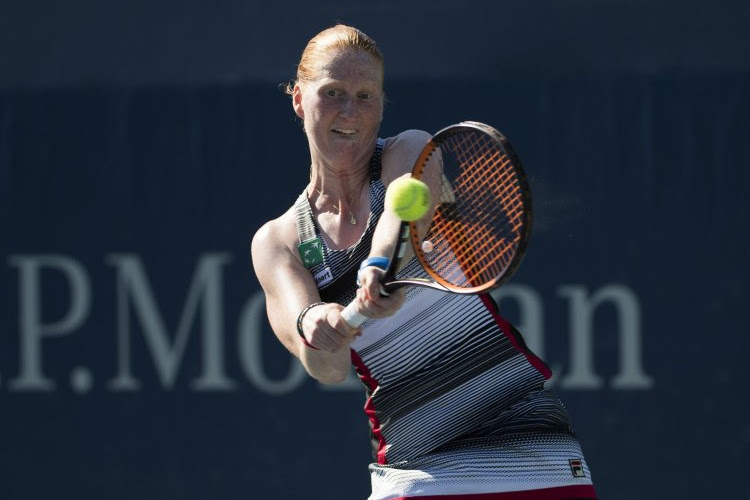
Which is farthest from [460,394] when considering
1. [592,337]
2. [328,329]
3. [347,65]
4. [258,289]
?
[258,289]

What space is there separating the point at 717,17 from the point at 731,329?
1152 mm

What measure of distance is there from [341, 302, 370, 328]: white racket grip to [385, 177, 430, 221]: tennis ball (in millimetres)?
207

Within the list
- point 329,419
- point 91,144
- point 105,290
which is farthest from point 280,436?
point 91,144

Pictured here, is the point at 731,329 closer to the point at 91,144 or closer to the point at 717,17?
the point at 717,17

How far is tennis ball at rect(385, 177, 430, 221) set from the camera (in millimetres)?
2592

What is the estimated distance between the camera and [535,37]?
496 cm

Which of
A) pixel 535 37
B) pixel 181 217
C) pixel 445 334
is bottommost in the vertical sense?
pixel 445 334

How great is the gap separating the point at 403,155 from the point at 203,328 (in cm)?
230

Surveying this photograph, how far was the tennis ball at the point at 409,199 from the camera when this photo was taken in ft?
8.50

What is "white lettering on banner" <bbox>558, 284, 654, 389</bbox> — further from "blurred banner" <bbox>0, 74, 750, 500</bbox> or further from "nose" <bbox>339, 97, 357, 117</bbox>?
"nose" <bbox>339, 97, 357, 117</bbox>

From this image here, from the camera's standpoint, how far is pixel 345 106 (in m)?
2.89

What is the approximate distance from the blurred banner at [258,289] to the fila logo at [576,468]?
195cm

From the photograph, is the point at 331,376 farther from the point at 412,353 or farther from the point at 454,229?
the point at 454,229

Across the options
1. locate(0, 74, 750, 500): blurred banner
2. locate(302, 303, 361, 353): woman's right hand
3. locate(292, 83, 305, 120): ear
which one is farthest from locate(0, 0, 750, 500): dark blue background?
locate(302, 303, 361, 353): woman's right hand
